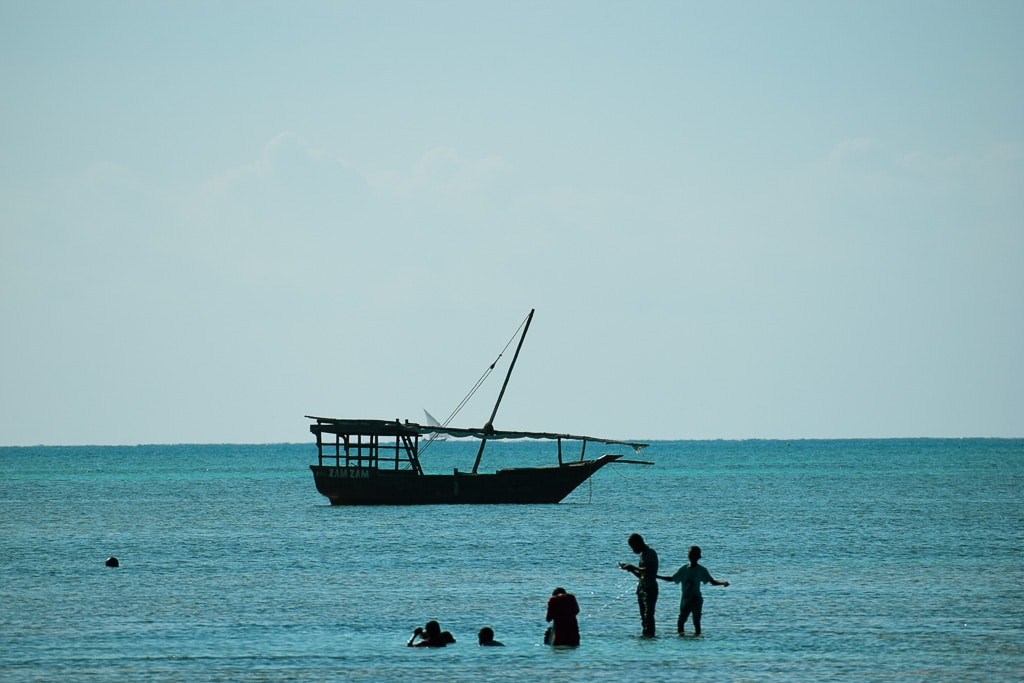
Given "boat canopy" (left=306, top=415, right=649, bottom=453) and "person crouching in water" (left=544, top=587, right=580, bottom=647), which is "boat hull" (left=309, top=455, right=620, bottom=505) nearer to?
"boat canopy" (left=306, top=415, right=649, bottom=453)

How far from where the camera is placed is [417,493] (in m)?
70.5

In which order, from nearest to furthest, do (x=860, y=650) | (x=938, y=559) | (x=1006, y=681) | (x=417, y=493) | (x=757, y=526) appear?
(x=1006, y=681)
(x=860, y=650)
(x=938, y=559)
(x=757, y=526)
(x=417, y=493)

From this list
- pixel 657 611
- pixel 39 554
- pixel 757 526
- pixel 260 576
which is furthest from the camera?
pixel 757 526

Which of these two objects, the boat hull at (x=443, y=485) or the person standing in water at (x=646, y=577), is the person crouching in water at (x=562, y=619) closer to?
the person standing in water at (x=646, y=577)

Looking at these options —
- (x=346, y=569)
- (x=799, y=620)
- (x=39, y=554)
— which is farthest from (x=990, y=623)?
(x=39, y=554)

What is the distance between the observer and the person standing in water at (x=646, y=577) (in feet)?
83.6

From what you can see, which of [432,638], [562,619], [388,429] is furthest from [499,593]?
[388,429]

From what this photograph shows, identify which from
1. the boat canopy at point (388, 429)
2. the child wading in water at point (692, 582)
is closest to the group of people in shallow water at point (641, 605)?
the child wading in water at point (692, 582)

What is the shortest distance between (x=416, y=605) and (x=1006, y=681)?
49.8ft

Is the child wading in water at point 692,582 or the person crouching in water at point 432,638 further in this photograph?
the person crouching in water at point 432,638

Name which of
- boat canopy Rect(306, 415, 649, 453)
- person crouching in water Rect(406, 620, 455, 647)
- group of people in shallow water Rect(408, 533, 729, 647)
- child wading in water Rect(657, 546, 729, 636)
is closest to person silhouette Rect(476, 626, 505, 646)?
group of people in shallow water Rect(408, 533, 729, 647)

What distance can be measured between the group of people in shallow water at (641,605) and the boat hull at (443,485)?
4183 centimetres

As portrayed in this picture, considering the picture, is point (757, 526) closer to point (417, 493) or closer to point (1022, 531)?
point (1022, 531)

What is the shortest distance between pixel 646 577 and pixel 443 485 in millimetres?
44269
